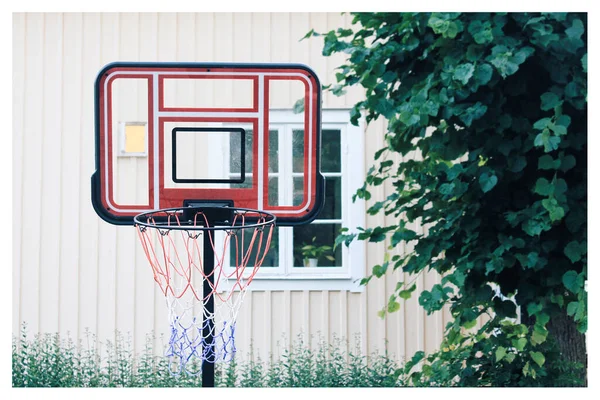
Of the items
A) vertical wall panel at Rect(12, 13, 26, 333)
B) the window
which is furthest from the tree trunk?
vertical wall panel at Rect(12, 13, 26, 333)

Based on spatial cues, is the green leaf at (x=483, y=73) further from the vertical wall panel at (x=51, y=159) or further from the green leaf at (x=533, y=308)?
the vertical wall panel at (x=51, y=159)

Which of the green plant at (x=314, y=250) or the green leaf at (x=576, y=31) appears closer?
the green leaf at (x=576, y=31)

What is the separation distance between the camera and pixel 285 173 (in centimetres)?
478

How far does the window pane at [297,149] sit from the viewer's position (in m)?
4.80

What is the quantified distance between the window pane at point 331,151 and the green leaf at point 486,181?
1831mm

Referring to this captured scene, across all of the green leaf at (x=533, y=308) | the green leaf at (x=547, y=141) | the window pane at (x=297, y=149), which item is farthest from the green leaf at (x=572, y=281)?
the window pane at (x=297, y=149)

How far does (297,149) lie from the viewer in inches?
189

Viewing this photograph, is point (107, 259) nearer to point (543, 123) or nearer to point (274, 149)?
point (274, 149)

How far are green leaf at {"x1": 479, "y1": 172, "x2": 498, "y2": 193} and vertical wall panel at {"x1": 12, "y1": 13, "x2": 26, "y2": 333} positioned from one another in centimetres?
342

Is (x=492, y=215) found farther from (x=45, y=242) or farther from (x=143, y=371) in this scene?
(x=45, y=242)

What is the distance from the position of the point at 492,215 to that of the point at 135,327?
9.09 feet

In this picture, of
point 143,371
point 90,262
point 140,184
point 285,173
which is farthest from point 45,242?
point 285,173

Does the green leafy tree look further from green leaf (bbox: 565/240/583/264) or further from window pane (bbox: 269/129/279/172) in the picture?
window pane (bbox: 269/129/279/172)

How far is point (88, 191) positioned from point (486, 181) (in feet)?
9.97
